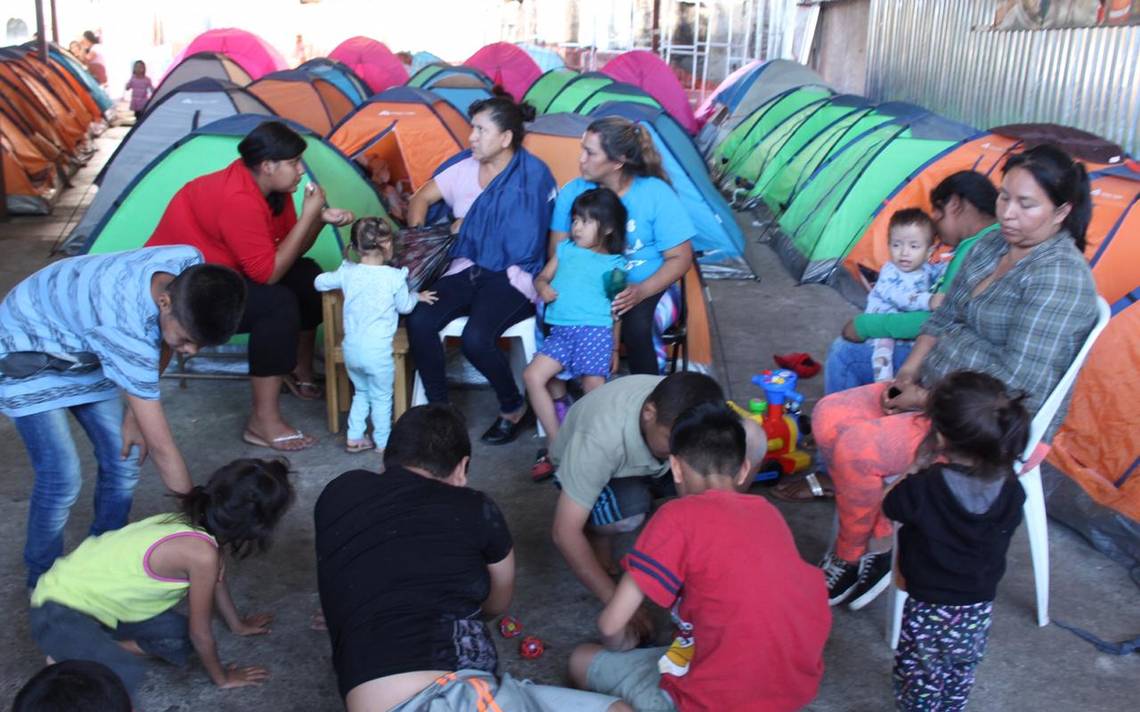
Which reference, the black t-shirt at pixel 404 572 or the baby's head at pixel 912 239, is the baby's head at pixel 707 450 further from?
the baby's head at pixel 912 239

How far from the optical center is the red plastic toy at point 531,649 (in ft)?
9.33

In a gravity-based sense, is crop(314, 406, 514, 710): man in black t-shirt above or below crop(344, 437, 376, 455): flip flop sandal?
above

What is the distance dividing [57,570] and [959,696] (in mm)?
2149

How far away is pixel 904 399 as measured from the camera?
3.01 m

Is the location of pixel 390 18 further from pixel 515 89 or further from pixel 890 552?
pixel 890 552

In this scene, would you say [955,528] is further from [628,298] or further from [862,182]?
[862,182]

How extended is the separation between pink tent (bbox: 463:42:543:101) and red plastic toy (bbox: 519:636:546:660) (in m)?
11.8

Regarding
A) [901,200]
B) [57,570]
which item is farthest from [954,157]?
[57,570]

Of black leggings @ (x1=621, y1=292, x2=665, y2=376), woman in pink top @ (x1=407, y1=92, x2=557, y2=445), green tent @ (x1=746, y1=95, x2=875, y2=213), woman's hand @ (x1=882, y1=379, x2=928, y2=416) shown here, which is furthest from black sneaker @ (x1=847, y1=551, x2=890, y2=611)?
green tent @ (x1=746, y1=95, x2=875, y2=213)

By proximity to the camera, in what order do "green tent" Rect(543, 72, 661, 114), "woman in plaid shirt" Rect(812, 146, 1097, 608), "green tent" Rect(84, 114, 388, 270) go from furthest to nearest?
1. "green tent" Rect(543, 72, 661, 114)
2. "green tent" Rect(84, 114, 388, 270)
3. "woman in plaid shirt" Rect(812, 146, 1097, 608)

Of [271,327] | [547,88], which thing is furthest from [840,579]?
[547,88]

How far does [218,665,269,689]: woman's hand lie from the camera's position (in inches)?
106

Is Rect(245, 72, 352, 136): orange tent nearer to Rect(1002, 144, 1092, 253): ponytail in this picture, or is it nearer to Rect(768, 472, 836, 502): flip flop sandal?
Rect(768, 472, 836, 502): flip flop sandal

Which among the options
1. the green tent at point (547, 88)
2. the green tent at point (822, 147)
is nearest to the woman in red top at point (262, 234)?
the green tent at point (822, 147)
